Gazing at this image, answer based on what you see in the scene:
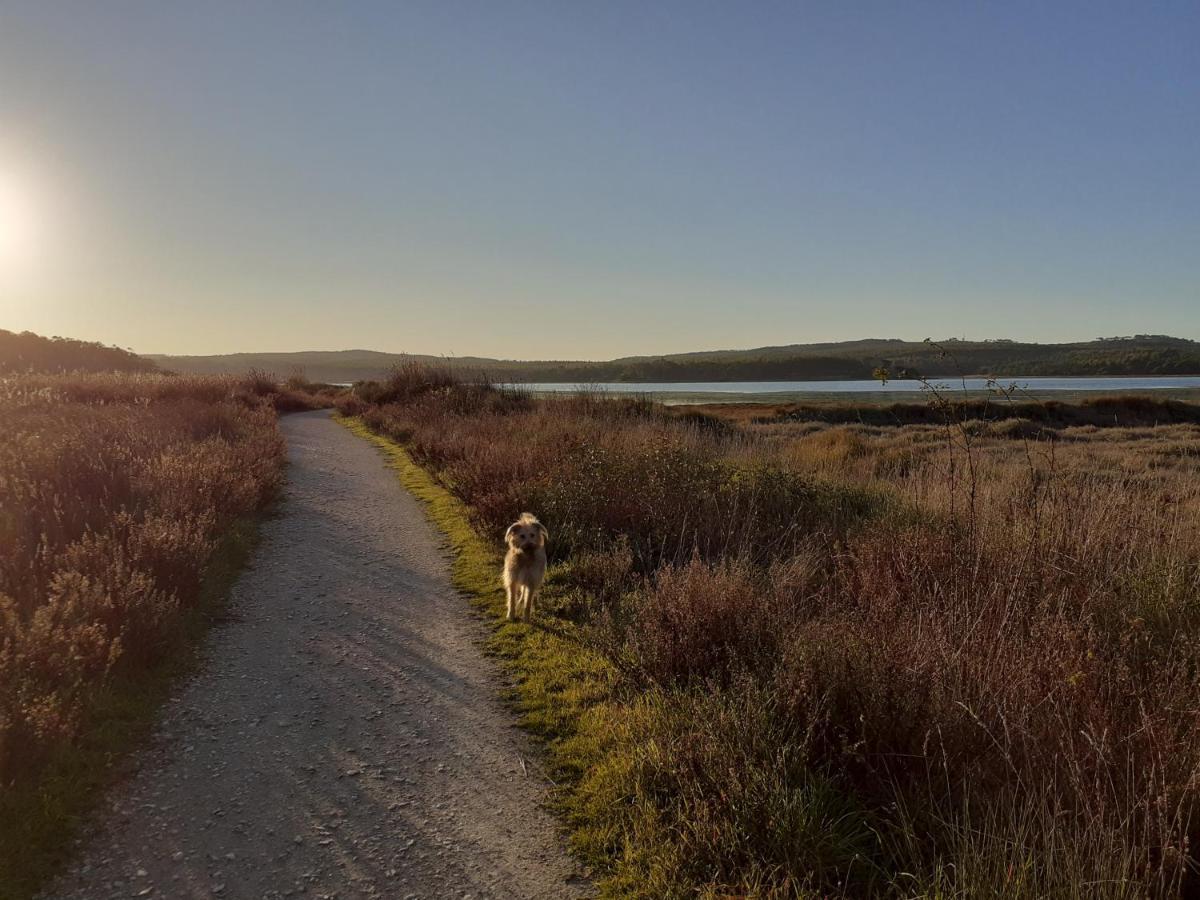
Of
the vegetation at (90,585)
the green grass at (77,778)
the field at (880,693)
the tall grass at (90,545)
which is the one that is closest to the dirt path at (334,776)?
the green grass at (77,778)

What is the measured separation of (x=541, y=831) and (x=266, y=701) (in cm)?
240

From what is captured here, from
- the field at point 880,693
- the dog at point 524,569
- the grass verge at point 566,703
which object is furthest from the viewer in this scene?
the dog at point 524,569

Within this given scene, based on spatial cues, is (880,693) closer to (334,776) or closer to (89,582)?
(334,776)

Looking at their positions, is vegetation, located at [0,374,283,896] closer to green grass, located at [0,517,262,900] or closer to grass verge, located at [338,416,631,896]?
green grass, located at [0,517,262,900]

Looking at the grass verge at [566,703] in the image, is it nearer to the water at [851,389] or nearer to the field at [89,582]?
the field at [89,582]

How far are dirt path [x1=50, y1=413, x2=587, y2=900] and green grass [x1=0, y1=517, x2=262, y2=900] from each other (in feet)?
0.39

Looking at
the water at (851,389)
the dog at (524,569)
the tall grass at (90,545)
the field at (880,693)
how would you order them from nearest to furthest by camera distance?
the field at (880,693), the tall grass at (90,545), the dog at (524,569), the water at (851,389)

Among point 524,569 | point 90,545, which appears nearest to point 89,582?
point 90,545

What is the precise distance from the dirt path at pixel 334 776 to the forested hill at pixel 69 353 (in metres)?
47.8

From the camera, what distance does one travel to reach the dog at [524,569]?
6.57 meters

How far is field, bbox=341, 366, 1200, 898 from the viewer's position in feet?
9.75

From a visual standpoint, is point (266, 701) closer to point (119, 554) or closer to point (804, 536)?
point (119, 554)

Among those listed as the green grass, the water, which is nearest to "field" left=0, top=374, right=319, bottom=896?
the green grass

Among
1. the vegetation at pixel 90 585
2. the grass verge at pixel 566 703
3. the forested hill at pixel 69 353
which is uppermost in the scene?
the forested hill at pixel 69 353
